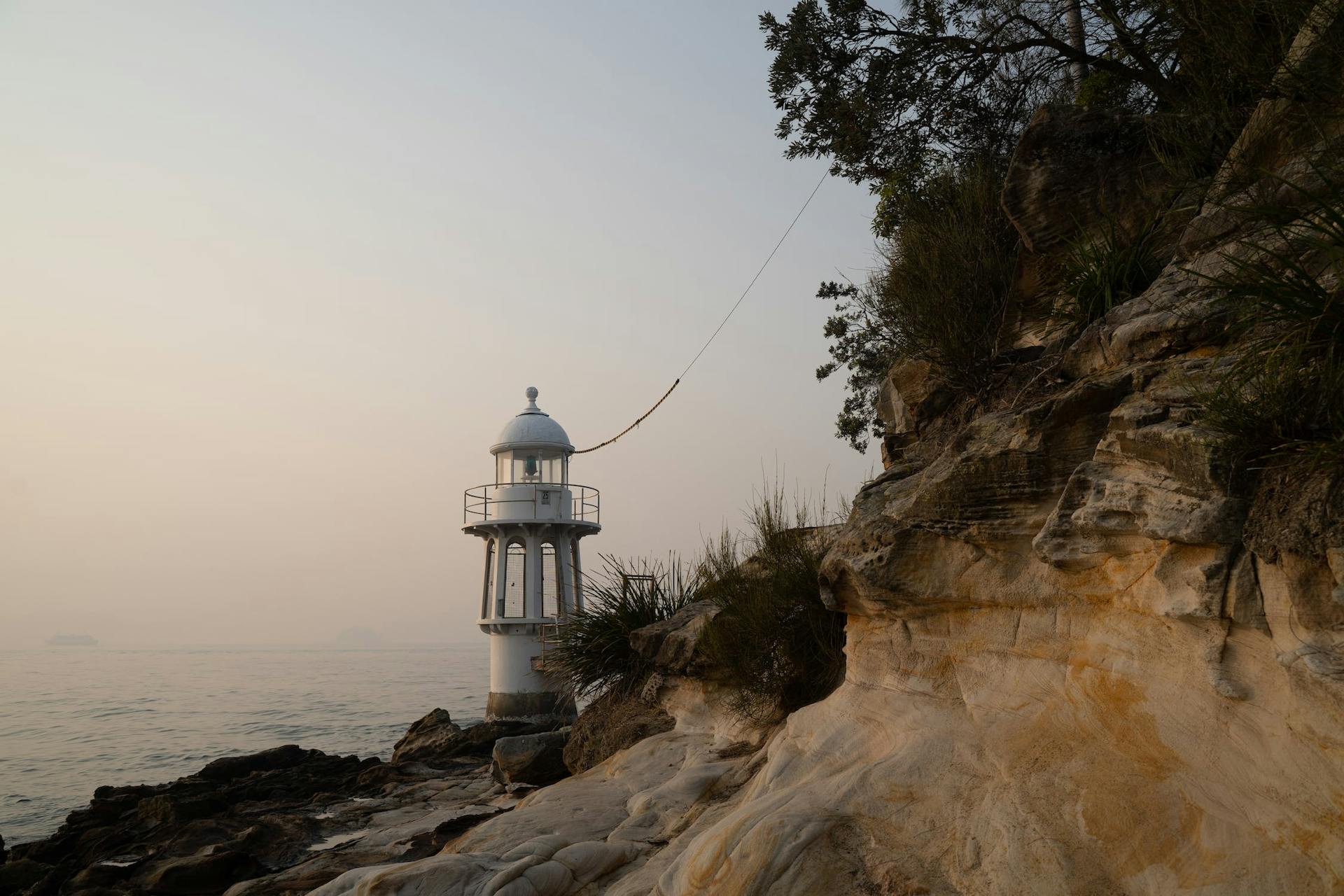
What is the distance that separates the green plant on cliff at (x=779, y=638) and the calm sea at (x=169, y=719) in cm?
1508

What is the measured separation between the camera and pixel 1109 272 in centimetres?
616

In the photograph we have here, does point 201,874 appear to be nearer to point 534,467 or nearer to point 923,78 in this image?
point 923,78

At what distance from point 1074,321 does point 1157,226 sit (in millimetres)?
925

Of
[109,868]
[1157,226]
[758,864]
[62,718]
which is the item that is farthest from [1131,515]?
[62,718]

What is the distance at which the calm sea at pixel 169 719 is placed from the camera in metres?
22.1

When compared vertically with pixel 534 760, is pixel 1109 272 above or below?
above

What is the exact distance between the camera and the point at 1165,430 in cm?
404

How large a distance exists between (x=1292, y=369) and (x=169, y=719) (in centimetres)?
4149

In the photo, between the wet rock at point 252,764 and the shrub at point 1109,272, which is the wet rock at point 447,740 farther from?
the shrub at point 1109,272

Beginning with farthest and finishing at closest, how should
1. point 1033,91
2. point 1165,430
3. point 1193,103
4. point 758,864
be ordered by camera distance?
point 1033,91 < point 1193,103 < point 758,864 < point 1165,430

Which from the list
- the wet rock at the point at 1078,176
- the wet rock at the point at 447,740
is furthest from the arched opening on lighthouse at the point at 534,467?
the wet rock at the point at 1078,176

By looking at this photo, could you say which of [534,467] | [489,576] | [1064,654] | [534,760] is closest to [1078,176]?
[1064,654]

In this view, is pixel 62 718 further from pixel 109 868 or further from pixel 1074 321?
pixel 1074 321

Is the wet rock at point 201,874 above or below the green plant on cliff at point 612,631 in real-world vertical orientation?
below
